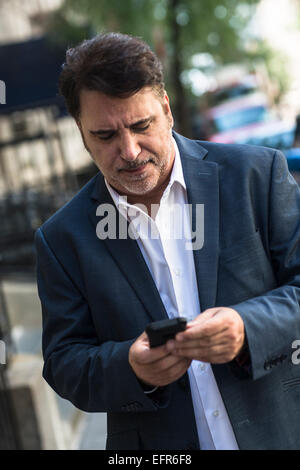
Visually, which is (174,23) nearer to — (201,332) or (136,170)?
(136,170)

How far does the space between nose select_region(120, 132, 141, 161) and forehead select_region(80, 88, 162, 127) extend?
0.17 ft

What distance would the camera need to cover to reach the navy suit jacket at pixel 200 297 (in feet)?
5.78

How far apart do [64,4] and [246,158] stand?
28.1ft

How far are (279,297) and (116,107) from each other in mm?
822

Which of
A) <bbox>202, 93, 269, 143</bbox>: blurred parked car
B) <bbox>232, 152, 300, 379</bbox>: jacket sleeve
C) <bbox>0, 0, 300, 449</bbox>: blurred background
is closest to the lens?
<bbox>232, 152, 300, 379</bbox>: jacket sleeve

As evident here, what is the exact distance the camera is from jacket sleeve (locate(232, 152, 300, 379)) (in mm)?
1636

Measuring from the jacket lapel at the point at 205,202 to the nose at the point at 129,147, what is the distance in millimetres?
266

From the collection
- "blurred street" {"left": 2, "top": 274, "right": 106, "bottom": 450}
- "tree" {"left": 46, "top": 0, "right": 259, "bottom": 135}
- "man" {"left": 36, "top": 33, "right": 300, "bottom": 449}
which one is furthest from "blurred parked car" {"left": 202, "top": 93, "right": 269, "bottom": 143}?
"man" {"left": 36, "top": 33, "right": 300, "bottom": 449}

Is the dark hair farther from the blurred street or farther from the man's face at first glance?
the blurred street

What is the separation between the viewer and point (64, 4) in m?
9.35

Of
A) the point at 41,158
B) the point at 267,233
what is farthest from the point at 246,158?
the point at 41,158

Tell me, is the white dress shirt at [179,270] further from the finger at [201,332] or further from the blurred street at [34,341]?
the blurred street at [34,341]

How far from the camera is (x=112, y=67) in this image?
5.57 feet
